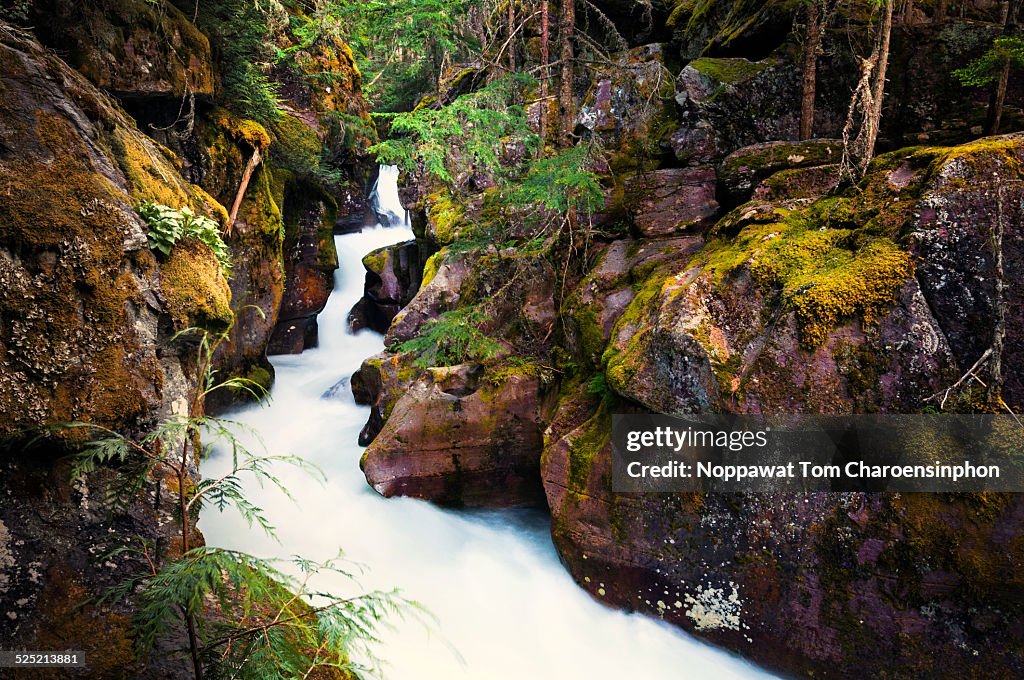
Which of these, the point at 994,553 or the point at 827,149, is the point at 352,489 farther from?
the point at 827,149

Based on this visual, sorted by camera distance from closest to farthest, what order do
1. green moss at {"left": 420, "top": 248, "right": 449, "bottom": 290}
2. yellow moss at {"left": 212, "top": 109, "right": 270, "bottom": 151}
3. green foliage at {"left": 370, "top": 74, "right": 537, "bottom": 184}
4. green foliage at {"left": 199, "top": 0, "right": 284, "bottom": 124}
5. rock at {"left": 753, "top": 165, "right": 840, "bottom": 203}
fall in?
rock at {"left": 753, "top": 165, "right": 840, "bottom": 203} < green foliage at {"left": 370, "top": 74, "right": 537, "bottom": 184} < green foliage at {"left": 199, "top": 0, "right": 284, "bottom": 124} < yellow moss at {"left": 212, "top": 109, "right": 270, "bottom": 151} < green moss at {"left": 420, "top": 248, "right": 449, "bottom": 290}

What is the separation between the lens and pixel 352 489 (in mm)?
8438

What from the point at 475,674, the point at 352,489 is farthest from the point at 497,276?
the point at 475,674

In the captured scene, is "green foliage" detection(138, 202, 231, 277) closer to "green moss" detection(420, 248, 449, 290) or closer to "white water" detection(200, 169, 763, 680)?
"white water" detection(200, 169, 763, 680)

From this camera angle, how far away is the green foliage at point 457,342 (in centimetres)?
760

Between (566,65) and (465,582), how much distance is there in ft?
25.9

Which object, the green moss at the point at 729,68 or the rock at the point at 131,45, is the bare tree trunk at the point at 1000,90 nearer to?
the green moss at the point at 729,68

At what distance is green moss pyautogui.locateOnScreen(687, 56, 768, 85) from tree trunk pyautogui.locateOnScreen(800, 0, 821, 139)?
33.8 inches

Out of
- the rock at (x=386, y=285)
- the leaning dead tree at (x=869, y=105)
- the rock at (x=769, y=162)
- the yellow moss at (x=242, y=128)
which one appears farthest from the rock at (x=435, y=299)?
the leaning dead tree at (x=869, y=105)

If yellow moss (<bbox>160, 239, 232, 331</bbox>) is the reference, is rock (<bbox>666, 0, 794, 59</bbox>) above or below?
above

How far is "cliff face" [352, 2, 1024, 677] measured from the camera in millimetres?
4379

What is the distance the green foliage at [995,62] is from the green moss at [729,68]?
111 inches

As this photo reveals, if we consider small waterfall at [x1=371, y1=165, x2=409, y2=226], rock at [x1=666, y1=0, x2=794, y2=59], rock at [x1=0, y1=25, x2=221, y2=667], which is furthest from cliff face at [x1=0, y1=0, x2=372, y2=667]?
small waterfall at [x1=371, y1=165, x2=409, y2=226]

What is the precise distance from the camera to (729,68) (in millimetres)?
8305
